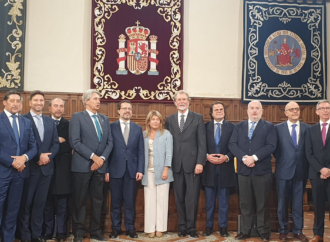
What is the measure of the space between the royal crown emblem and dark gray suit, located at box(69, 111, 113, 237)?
2.14 m

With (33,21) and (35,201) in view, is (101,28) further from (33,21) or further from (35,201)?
(35,201)

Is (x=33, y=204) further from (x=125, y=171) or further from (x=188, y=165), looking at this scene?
(x=188, y=165)

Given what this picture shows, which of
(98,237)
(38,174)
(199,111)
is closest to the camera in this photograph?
(38,174)

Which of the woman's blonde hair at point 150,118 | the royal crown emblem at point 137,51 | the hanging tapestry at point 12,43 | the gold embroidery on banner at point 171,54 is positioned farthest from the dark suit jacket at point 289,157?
the hanging tapestry at point 12,43

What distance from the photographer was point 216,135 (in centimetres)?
468

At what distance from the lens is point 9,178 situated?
3.73 metres

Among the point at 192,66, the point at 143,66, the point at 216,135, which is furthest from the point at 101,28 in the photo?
the point at 216,135

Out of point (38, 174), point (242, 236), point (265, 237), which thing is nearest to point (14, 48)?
point (38, 174)

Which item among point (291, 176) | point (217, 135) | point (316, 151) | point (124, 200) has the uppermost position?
point (217, 135)

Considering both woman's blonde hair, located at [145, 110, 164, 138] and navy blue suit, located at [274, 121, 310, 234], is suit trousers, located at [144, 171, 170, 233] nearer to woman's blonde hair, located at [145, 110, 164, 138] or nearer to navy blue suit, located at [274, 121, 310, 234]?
woman's blonde hair, located at [145, 110, 164, 138]

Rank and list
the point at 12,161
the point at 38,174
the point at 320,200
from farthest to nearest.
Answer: the point at 320,200, the point at 38,174, the point at 12,161

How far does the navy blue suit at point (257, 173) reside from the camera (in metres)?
4.32

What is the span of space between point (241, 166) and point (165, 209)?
1043 millimetres

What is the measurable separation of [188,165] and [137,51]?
2.60 m
